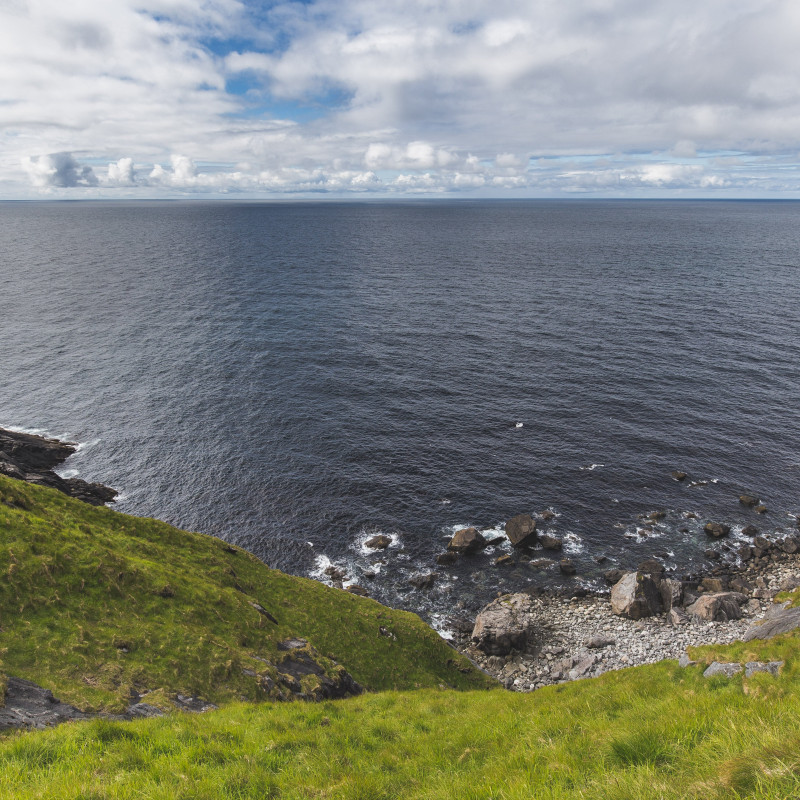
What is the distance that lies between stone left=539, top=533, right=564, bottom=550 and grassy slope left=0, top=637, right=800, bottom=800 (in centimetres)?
3286

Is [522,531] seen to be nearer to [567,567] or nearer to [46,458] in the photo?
[567,567]

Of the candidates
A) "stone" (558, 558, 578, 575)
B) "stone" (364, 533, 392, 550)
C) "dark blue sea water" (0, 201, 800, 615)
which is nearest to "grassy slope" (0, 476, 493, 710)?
"dark blue sea water" (0, 201, 800, 615)

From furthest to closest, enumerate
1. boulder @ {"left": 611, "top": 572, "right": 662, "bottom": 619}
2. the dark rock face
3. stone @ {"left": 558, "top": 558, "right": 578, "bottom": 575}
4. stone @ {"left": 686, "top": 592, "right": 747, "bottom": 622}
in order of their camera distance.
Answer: the dark rock face
stone @ {"left": 558, "top": 558, "right": 578, "bottom": 575}
boulder @ {"left": 611, "top": 572, "right": 662, "bottom": 619}
stone @ {"left": 686, "top": 592, "right": 747, "bottom": 622}

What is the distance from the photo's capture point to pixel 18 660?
20406mm

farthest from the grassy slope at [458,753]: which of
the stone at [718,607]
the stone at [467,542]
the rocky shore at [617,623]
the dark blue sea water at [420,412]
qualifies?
the stone at [467,542]

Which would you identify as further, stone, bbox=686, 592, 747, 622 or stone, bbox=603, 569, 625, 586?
stone, bbox=603, 569, 625, 586

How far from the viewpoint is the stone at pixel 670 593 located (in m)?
45.3

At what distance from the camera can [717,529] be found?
5278cm

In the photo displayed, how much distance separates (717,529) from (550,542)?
18.8 m

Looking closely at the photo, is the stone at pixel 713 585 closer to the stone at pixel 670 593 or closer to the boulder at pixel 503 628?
the stone at pixel 670 593

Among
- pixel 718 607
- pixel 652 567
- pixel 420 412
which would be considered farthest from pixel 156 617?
pixel 420 412

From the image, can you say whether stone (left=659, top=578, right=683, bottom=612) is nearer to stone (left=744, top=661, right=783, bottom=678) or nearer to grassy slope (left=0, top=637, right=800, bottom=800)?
stone (left=744, top=661, right=783, bottom=678)

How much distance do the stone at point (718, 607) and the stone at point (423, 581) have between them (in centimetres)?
2399

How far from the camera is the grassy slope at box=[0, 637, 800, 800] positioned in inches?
365
